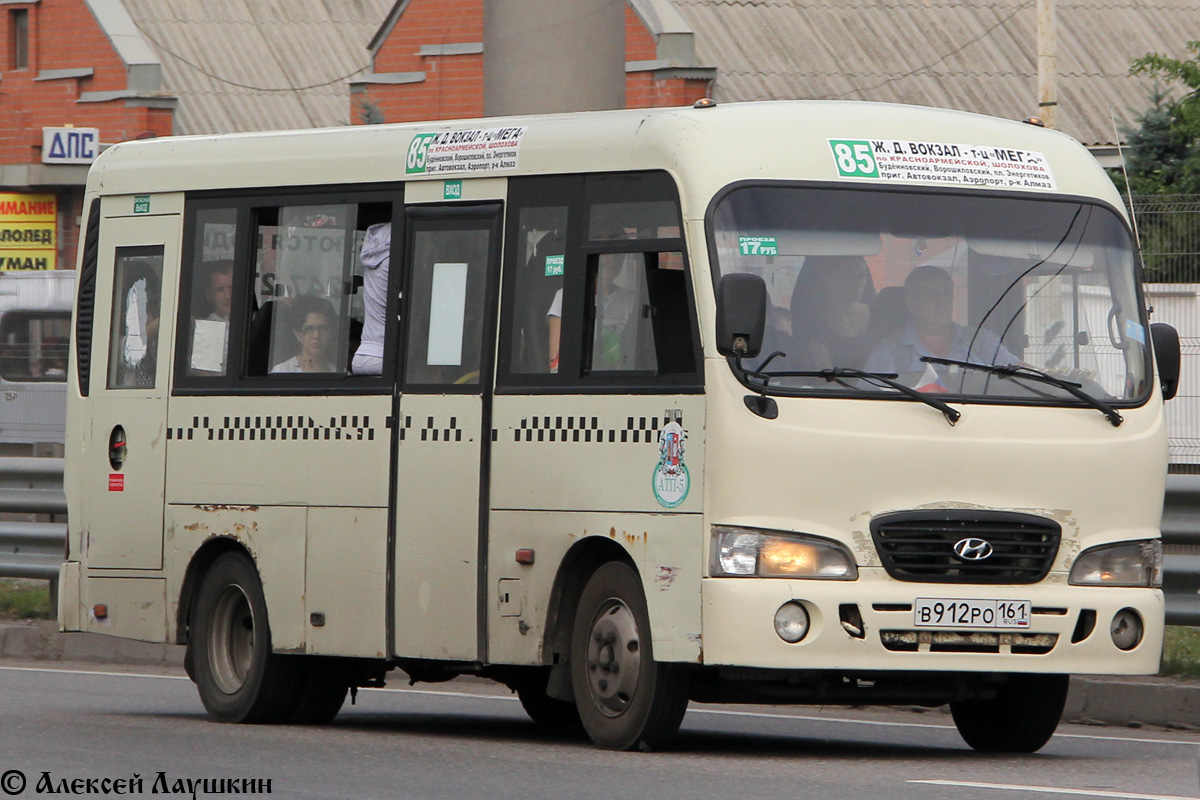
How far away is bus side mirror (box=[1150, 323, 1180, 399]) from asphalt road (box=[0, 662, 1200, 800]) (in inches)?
64.1

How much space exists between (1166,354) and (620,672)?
2.82 meters

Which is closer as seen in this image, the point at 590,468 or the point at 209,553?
the point at 590,468

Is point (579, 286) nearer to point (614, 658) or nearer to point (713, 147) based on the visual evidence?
point (713, 147)

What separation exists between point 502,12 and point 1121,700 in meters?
6.55

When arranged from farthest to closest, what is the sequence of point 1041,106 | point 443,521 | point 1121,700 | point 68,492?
point 1041,106
point 68,492
point 1121,700
point 443,521

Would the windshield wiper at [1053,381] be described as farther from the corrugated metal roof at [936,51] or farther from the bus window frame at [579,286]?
the corrugated metal roof at [936,51]

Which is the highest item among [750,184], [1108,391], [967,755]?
[750,184]

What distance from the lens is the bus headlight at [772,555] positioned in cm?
939

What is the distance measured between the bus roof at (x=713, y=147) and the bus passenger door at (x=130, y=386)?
1.21 meters

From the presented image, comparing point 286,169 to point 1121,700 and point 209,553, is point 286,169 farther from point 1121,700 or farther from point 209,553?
point 1121,700

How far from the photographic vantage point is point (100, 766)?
927 cm

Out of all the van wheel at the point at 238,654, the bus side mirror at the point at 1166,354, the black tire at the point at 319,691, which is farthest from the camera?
the black tire at the point at 319,691

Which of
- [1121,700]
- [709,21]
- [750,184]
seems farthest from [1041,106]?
[750,184]

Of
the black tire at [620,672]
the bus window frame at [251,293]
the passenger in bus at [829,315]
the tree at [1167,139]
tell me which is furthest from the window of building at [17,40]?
the passenger in bus at [829,315]
